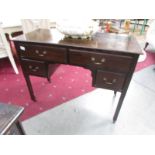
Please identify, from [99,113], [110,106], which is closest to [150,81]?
[110,106]

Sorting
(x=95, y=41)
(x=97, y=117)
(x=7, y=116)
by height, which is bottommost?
(x=97, y=117)

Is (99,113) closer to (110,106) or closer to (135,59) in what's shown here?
(110,106)

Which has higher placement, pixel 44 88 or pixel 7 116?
pixel 7 116

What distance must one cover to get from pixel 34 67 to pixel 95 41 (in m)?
0.63

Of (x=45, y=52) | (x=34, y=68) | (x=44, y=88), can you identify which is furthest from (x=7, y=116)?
(x=44, y=88)

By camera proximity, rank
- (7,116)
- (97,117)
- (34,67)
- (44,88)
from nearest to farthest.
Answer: (7,116)
(34,67)
(97,117)
(44,88)

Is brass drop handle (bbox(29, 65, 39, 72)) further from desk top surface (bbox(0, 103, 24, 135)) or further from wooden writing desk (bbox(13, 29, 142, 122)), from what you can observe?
desk top surface (bbox(0, 103, 24, 135))

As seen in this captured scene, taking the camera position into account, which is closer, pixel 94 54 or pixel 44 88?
pixel 94 54

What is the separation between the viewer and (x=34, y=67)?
1282mm

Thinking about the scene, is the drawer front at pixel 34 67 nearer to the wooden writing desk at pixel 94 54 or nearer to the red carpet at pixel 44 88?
the wooden writing desk at pixel 94 54

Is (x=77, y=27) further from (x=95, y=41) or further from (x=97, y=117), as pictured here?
(x=97, y=117)

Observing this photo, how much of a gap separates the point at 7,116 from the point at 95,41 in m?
0.84

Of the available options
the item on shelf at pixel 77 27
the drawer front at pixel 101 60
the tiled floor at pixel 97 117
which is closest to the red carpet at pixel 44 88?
the tiled floor at pixel 97 117

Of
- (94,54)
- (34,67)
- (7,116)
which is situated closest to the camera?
(7,116)
